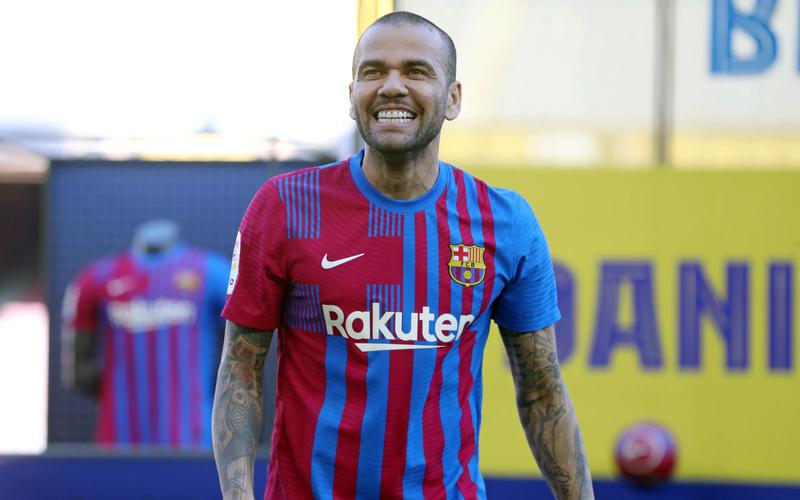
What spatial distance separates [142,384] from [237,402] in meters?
4.06

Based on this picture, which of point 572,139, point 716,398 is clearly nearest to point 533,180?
point 572,139

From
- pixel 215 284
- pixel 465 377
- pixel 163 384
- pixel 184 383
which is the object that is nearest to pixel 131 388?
pixel 163 384

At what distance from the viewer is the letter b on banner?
3.63m

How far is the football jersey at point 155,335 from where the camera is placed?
615 cm

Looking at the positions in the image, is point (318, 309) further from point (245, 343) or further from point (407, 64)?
point (407, 64)

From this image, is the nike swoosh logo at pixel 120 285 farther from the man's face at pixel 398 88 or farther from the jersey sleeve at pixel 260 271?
the man's face at pixel 398 88

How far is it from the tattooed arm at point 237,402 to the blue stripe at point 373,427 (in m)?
0.23

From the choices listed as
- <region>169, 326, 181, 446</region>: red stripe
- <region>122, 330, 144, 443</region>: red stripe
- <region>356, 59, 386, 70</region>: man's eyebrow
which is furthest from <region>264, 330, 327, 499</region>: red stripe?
<region>122, 330, 144, 443</region>: red stripe

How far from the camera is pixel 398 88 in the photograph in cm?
229

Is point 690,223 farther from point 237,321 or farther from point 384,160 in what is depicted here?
point 237,321

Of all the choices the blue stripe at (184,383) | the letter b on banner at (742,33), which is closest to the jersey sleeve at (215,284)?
the blue stripe at (184,383)

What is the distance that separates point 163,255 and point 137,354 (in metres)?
0.57

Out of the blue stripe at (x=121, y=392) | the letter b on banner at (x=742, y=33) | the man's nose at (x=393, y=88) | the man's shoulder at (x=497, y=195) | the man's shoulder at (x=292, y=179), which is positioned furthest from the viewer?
the blue stripe at (x=121, y=392)

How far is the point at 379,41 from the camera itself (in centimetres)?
235
